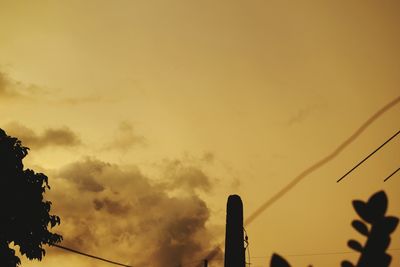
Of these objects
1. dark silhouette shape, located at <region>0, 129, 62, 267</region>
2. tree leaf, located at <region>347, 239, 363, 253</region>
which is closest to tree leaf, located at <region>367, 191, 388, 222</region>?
tree leaf, located at <region>347, 239, 363, 253</region>

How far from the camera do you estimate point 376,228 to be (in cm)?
135

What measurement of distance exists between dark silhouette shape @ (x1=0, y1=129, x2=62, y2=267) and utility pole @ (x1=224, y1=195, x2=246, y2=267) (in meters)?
10.2

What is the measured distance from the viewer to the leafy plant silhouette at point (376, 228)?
4.37 ft

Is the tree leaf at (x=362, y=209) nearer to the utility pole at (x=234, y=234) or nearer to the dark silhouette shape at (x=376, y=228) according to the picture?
the dark silhouette shape at (x=376, y=228)

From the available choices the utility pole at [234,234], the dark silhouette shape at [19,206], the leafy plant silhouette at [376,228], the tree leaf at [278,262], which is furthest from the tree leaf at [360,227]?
the dark silhouette shape at [19,206]

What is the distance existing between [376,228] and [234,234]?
10152 millimetres

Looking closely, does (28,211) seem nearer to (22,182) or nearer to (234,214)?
(22,182)

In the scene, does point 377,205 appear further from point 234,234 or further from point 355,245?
point 234,234

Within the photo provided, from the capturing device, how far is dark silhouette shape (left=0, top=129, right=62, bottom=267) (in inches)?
664

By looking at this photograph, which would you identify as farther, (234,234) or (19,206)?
(19,206)

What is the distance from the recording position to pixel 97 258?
1812 cm

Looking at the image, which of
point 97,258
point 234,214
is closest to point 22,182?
point 97,258

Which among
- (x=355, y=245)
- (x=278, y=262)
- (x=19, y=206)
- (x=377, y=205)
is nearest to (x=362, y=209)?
(x=377, y=205)

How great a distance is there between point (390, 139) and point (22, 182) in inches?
639
